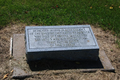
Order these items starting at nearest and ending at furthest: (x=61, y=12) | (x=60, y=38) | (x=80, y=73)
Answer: (x=80, y=73), (x=60, y=38), (x=61, y=12)

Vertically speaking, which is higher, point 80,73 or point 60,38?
point 60,38

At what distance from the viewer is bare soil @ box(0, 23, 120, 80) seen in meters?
3.81

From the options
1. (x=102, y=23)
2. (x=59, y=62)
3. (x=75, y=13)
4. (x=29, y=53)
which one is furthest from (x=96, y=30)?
(x=29, y=53)

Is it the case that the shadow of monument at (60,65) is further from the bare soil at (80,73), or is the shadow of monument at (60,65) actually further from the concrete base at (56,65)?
the bare soil at (80,73)

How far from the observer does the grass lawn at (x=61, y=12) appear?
5.50 m

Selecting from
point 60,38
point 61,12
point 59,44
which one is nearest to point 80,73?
point 59,44

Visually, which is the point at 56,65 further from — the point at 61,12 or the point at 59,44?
the point at 61,12

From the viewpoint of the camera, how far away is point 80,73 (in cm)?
390

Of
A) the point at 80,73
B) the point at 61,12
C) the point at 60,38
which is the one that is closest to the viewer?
the point at 80,73

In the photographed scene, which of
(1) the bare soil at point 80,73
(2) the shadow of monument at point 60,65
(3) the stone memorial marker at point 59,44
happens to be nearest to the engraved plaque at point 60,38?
(3) the stone memorial marker at point 59,44

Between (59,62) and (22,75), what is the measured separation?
814mm

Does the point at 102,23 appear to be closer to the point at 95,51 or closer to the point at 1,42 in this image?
the point at 95,51

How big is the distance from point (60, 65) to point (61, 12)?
2350 millimetres

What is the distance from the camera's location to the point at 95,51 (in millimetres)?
3980
